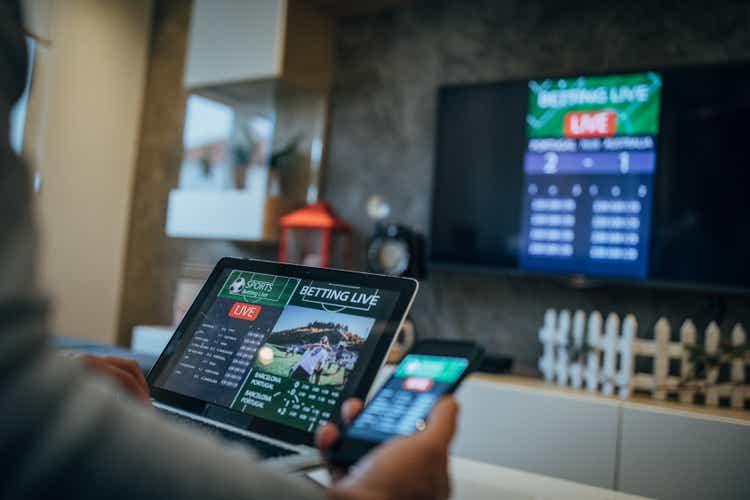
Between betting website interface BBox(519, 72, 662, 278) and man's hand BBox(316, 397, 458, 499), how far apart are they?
225 cm

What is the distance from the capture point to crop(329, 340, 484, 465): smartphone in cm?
61

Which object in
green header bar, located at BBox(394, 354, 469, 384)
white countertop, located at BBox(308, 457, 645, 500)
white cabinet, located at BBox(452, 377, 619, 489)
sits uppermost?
green header bar, located at BBox(394, 354, 469, 384)

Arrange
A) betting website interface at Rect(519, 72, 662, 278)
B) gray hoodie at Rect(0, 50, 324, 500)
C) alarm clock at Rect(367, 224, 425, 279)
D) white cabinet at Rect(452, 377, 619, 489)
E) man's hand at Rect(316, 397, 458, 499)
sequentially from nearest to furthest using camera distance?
gray hoodie at Rect(0, 50, 324, 500) < man's hand at Rect(316, 397, 458, 499) < white cabinet at Rect(452, 377, 619, 489) < betting website interface at Rect(519, 72, 662, 278) < alarm clock at Rect(367, 224, 425, 279)

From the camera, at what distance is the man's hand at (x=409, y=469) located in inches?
18.1

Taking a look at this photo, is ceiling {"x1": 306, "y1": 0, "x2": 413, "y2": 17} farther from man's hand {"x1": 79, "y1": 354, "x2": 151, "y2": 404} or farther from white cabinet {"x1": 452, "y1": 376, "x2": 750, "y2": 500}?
man's hand {"x1": 79, "y1": 354, "x2": 151, "y2": 404}

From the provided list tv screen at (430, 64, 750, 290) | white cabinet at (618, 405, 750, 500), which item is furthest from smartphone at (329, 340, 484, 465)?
tv screen at (430, 64, 750, 290)

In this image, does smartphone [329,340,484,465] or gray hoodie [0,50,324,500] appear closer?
gray hoodie [0,50,324,500]

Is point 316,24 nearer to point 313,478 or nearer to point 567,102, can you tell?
point 567,102

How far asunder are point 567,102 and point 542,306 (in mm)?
920

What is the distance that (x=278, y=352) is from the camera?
0.85m

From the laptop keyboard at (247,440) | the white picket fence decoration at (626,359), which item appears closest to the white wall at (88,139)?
the white picket fence decoration at (626,359)

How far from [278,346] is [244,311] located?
102 mm

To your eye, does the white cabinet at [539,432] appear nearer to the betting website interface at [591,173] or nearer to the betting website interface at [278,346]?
the betting website interface at [591,173]

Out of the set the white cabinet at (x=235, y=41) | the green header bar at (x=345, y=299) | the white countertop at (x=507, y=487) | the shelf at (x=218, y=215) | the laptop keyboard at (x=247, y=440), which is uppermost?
the white cabinet at (x=235, y=41)
